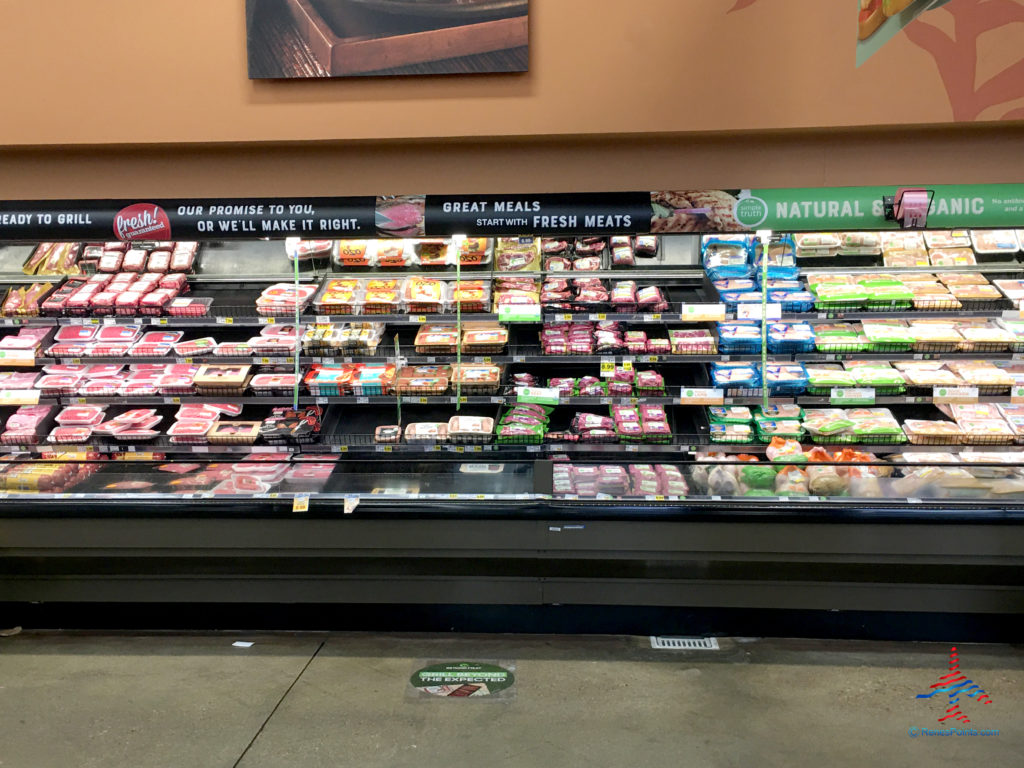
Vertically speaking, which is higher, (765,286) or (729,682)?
(765,286)

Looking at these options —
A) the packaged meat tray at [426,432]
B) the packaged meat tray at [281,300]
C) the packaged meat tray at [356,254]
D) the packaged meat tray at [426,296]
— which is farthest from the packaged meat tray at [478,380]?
the packaged meat tray at [281,300]

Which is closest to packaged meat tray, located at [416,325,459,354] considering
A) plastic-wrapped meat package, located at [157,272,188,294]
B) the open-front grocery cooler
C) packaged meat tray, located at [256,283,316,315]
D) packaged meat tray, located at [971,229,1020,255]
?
the open-front grocery cooler

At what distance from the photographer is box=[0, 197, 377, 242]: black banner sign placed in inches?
135

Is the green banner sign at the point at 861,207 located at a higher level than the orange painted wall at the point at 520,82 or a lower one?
lower

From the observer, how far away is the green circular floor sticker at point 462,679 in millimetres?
3291

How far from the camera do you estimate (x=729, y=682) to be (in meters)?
3.35

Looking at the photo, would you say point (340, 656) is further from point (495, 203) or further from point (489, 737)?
→ point (495, 203)

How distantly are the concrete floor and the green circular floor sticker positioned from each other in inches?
2.4

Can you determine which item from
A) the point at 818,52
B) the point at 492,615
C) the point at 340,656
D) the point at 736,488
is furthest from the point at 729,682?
the point at 818,52

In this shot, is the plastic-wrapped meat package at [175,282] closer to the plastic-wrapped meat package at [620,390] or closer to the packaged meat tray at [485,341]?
the packaged meat tray at [485,341]

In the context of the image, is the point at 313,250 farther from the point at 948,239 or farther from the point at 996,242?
the point at 996,242

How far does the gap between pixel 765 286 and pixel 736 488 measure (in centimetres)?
120

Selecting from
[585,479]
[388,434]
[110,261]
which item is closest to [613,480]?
[585,479]

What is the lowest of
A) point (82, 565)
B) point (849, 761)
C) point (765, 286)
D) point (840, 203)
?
point (849, 761)
